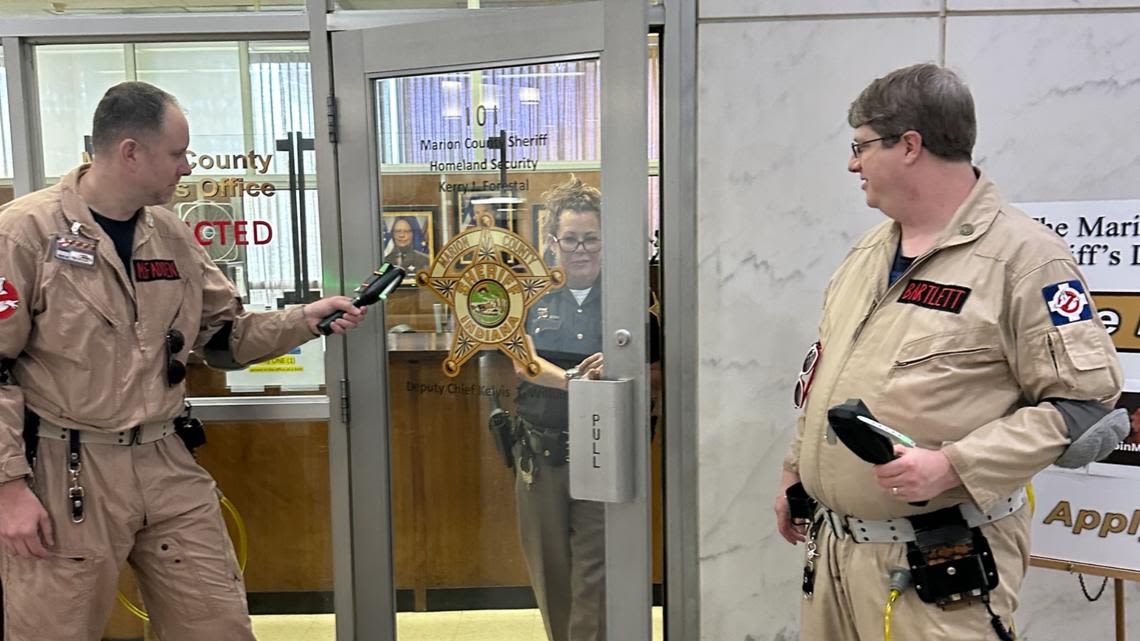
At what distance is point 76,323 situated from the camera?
1.86 metres

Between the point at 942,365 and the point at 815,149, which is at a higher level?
the point at 815,149

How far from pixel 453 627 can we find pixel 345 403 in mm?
761

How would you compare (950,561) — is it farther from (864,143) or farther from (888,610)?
(864,143)

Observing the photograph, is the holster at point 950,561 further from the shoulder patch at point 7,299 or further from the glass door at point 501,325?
the shoulder patch at point 7,299

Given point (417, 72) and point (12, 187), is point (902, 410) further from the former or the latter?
point (12, 187)

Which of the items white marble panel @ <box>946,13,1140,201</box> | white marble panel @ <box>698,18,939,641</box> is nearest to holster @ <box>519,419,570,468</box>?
white marble panel @ <box>698,18,939,641</box>

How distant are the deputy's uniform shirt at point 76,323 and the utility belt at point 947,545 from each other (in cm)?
159

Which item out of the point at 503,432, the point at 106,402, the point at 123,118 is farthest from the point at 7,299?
the point at 503,432

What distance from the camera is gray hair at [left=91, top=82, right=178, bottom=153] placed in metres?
1.93

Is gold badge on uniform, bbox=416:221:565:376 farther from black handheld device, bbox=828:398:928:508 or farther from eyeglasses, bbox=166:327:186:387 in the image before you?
black handheld device, bbox=828:398:928:508

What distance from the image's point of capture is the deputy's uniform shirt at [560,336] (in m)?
2.23

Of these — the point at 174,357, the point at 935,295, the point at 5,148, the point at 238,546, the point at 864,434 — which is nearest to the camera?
the point at 864,434

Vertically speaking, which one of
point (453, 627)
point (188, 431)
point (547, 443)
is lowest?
point (453, 627)

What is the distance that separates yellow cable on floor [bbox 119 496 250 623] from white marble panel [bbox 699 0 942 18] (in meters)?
1.99
